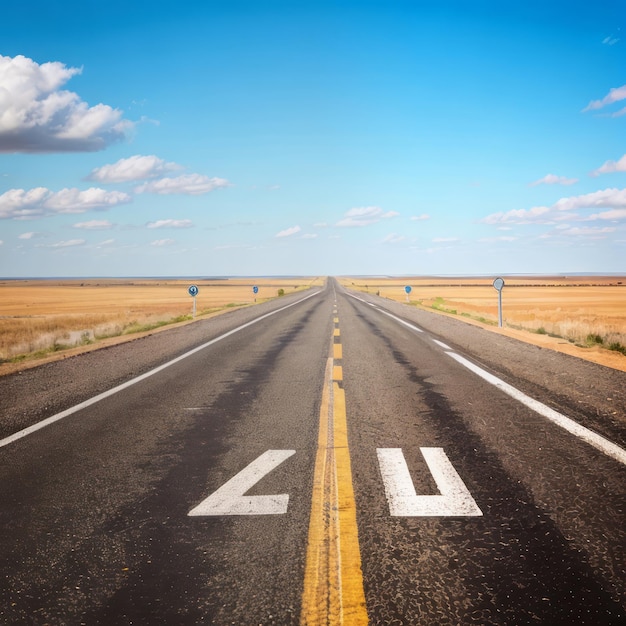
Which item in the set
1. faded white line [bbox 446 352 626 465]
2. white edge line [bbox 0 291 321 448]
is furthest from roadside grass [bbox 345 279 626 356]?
white edge line [bbox 0 291 321 448]

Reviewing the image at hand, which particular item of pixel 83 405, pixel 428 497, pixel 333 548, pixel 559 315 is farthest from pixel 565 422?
pixel 559 315

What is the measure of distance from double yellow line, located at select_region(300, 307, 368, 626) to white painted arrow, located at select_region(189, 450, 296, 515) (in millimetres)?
294

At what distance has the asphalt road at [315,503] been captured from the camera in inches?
95.0

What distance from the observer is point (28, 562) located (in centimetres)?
279

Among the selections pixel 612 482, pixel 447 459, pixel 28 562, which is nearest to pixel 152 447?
pixel 28 562

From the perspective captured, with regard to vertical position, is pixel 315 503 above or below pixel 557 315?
above

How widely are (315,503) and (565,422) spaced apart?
350 centimetres

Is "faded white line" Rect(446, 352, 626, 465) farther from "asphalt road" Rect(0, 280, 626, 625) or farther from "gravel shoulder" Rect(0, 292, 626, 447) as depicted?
"gravel shoulder" Rect(0, 292, 626, 447)

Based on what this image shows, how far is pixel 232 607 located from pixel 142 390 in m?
5.52

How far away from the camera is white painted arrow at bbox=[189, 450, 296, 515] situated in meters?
3.38

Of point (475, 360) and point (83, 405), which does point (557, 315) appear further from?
point (83, 405)

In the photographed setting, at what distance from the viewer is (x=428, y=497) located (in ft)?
11.7

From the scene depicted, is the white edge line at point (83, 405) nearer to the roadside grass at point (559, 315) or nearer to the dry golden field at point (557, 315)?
the dry golden field at point (557, 315)

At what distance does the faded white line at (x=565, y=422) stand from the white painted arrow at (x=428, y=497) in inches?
61.8
